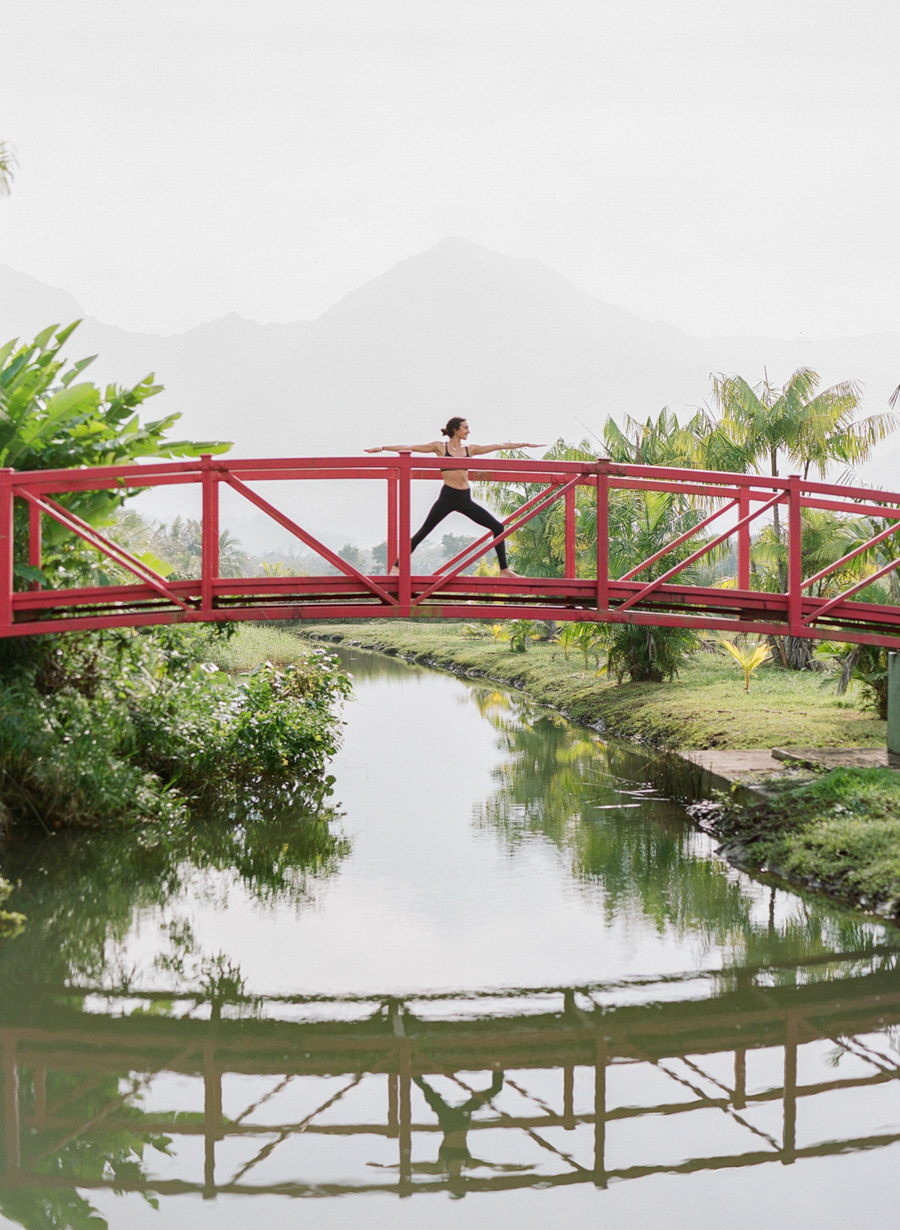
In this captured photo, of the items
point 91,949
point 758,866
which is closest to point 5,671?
point 91,949

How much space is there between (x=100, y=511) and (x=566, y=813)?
578 centimetres

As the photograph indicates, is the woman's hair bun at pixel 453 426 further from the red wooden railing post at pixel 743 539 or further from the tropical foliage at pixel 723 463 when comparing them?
the tropical foliage at pixel 723 463

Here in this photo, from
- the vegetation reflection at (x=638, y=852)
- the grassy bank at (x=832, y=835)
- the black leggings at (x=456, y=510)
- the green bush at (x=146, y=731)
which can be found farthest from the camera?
the green bush at (x=146, y=731)

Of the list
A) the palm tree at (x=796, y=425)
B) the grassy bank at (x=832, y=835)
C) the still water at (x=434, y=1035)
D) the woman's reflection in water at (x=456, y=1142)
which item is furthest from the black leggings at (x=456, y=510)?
the palm tree at (x=796, y=425)

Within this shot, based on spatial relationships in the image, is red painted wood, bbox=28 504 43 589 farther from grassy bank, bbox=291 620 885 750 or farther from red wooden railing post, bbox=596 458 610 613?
grassy bank, bbox=291 620 885 750

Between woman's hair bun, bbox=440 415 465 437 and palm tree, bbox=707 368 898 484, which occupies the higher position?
palm tree, bbox=707 368 898 484

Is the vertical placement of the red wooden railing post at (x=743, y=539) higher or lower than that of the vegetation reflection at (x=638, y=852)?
higher

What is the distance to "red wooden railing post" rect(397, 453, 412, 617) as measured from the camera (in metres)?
8.92

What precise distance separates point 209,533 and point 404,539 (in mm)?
1575

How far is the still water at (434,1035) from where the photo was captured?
5043mm

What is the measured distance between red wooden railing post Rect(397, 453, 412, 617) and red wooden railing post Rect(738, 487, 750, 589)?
2806 mm

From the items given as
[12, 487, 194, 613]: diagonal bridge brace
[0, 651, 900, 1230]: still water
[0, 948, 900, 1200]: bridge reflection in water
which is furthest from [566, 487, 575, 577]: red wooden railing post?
[0, 948, 900, 1200]: bridge reflection in water

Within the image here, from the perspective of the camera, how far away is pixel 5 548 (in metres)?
8.91

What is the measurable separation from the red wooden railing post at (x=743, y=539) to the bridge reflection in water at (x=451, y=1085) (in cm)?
353
